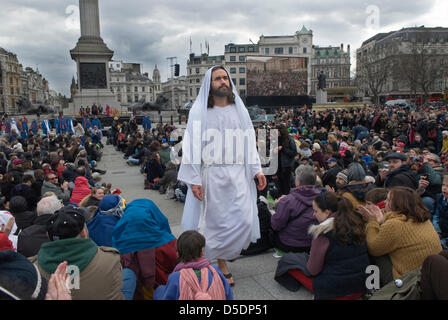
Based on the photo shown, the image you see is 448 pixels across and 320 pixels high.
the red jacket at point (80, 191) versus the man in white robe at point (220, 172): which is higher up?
the man in white robe at point (220, 172)

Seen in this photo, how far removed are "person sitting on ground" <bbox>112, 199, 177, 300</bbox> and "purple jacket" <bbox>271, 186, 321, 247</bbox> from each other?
4.98 feet

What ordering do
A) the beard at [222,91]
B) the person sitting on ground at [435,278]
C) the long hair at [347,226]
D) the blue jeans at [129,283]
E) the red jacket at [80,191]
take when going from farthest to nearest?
the red jacket at [80,191], the beard at [222,91], the long hair at [347,226], the blue jeans at [129,283], the person sitting on ground at [435,278]

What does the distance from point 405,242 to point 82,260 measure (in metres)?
2.75

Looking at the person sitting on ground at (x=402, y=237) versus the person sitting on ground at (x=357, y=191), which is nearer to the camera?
the person sitting on ground at (x=402, y=237)

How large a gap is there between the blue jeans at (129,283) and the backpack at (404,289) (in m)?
2.05

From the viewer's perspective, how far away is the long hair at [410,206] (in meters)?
3.17

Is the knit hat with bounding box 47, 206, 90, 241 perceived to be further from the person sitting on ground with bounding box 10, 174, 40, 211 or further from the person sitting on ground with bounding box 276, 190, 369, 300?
the person sitting on ground with bounding box 10, 174, 40, 211

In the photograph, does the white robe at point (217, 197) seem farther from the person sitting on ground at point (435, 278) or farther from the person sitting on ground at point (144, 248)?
the person sitting on ground at point (435, 278)

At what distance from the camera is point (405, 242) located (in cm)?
317

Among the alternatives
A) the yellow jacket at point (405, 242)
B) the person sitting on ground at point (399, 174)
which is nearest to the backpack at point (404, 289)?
the yellow jacket at point (405, 242)

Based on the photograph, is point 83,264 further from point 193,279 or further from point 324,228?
point 324,228
